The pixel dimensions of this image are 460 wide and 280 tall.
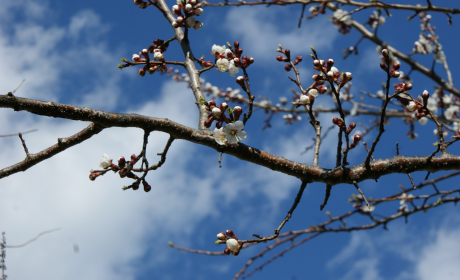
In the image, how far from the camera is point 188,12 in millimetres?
2719

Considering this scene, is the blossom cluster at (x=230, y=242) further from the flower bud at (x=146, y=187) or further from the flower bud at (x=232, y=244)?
the flower bud at (x=146, y=187)

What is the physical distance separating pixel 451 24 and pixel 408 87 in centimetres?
225

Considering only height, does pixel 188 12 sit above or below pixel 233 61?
above

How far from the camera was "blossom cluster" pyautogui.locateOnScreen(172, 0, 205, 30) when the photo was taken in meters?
2.69

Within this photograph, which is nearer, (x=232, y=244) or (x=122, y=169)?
(x=232, y=244)

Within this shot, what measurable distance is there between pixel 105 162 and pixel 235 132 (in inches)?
30.6

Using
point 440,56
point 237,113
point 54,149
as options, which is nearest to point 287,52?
point 237,113

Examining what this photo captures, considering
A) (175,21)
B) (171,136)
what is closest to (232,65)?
(171,136)

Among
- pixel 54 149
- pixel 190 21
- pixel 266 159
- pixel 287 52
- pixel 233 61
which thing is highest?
pixel 190 21

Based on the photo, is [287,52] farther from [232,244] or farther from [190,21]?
[232,244]

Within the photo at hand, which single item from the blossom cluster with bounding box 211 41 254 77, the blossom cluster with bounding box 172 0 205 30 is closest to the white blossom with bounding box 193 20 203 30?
the blossom cluster with bounding box 172 0 205 30

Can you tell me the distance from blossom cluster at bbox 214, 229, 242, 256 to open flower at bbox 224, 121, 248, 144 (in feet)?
1.52

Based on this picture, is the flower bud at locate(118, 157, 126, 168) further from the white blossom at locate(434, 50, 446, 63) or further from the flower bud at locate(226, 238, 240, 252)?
the white blossom at locate(434, 50, 446, 63)

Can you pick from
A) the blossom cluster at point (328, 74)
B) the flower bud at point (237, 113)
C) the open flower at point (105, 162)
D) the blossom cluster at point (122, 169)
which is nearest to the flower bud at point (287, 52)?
the blossom cluster at point (328, 74)
